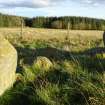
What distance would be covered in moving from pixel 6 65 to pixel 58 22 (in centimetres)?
3713

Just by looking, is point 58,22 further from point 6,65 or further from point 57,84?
point 57,84

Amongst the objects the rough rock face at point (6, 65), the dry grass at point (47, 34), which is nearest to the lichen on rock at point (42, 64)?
the rough rock face at point (6, 65)

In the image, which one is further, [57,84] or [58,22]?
[58,22]

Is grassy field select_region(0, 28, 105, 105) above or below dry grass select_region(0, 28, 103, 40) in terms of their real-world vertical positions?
above

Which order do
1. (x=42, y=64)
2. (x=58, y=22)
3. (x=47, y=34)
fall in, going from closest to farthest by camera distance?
(x=42, y=64) → (x=47, y=34) → (x=58, y=22)

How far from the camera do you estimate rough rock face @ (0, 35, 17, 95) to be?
28.5 ft

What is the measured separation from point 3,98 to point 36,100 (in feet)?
2.72

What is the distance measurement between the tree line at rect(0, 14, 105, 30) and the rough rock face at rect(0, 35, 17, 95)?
35674 millimetres

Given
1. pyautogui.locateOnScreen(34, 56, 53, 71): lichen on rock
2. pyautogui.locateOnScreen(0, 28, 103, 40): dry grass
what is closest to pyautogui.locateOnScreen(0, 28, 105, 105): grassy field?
pyautogui.locateOnScreen(34, 56, 53, 71): lichen on rock

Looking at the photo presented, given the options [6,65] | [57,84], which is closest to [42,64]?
[6,65]

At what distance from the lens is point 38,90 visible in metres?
8.17

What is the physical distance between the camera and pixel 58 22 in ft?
150

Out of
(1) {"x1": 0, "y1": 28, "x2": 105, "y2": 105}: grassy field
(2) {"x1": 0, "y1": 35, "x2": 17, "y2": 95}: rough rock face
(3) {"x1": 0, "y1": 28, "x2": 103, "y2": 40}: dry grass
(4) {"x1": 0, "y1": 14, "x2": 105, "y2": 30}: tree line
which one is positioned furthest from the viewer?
(4) {"x1": 0, "y1": 14, "x2": 105, "y2": 30}: tree line

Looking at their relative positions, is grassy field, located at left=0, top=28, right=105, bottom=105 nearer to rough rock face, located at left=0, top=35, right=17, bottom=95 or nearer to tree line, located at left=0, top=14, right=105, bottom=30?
rough rock face, located at left=0, top=35, right=17, bottom=95
